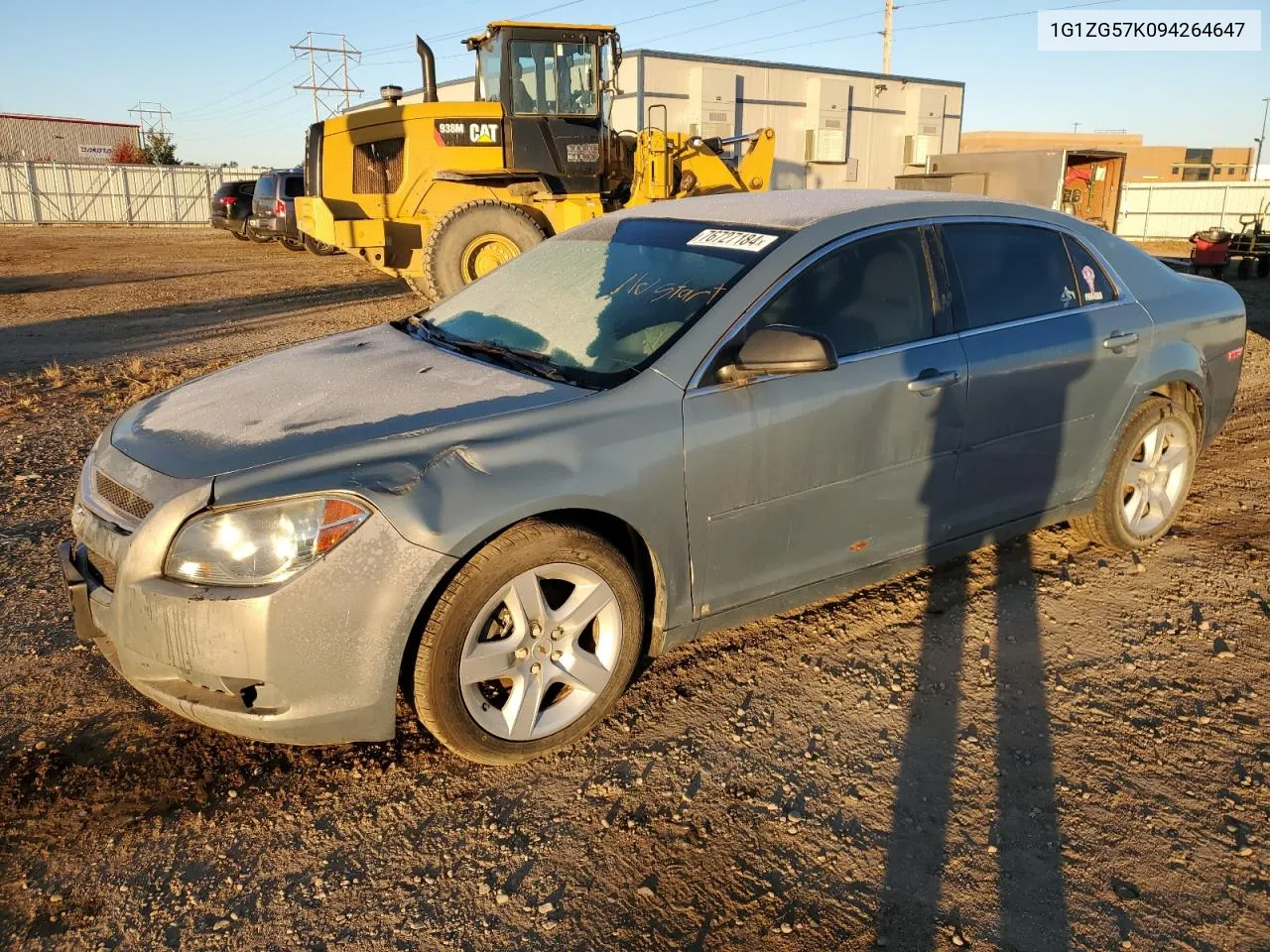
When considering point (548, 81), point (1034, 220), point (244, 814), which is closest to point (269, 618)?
point (244, 814)

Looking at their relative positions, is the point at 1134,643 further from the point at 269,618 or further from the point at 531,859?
the point at 269,618

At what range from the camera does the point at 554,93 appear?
11867 mm

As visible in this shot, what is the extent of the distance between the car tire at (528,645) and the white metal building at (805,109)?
22.2m

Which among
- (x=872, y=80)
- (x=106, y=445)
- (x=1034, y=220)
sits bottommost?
(x=106, y=445)

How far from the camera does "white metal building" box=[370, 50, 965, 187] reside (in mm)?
25109

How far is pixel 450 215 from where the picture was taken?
36.6ft

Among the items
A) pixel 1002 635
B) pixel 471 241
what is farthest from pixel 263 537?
pixel 471 241

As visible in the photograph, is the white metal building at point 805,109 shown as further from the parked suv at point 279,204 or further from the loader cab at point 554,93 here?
the loader cab at point 554,93

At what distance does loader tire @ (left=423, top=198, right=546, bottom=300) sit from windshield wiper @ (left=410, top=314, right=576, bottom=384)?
7.46 m

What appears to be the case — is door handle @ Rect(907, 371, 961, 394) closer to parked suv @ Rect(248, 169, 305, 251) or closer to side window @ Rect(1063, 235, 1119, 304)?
side window @ Rect(1063, 235, 1119, 304)

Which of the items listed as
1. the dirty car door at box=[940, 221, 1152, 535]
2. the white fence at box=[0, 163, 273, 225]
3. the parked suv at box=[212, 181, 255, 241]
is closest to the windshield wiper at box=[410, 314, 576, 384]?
the dirty car door at box=[940, 221, 1152, 535]

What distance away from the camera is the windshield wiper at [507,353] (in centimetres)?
315

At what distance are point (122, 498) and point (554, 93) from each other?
10.3 metres

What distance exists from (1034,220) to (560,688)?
284 centimetres
